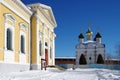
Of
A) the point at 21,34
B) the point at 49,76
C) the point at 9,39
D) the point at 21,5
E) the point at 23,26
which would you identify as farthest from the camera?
the point at 23,26

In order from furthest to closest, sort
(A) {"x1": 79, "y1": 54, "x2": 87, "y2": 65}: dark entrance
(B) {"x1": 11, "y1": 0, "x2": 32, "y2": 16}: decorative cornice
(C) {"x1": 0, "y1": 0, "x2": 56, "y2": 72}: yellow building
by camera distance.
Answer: (A) {"x1": 79, "y1": 54, "x2": 87, "y2": 65}: dark entrance → (B) {"x1": 11, "y1": 0, "x2": 32, "y2": 16}: decorative cornice → (C) {"x1": 0, "y1": 0, "x2": 56, "y2": 72}: yellow building

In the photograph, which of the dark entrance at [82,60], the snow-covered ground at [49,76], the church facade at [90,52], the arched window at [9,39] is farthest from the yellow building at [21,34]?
the church facade at [90,52]

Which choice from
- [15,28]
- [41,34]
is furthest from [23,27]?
[41,34]

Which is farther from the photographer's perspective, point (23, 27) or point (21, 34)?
point (23, 27)

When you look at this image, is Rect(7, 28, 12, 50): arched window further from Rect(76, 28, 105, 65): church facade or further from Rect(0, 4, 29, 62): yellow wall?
Rect(76, 28, 105, 65): church facade

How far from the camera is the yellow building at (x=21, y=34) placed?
795 inches

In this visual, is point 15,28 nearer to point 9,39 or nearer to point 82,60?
point 9,39

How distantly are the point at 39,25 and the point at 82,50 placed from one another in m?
49.7

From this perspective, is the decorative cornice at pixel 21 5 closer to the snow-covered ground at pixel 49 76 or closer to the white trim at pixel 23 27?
the white trim at pixel 23 27

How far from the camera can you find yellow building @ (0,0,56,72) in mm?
20188

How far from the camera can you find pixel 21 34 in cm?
2502

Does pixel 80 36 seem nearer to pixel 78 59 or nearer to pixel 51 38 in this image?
pixel 78 59

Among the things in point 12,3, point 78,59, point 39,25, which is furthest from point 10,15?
point 78,59

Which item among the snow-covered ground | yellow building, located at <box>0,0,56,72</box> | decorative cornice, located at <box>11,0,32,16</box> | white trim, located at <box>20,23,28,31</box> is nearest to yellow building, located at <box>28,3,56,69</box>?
yellow building, located at <box>0,0,56,72</box>
